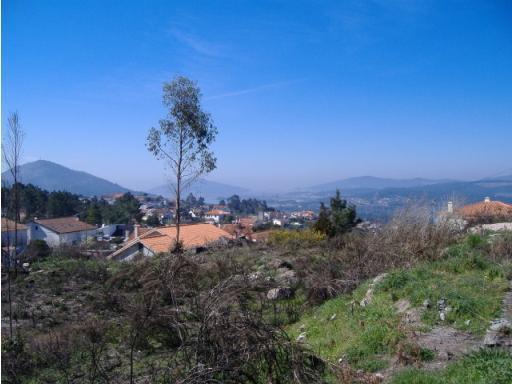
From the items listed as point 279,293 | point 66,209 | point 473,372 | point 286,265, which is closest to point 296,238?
point 286,265

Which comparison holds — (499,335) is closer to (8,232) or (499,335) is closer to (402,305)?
(402,305)

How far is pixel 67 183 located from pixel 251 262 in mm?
167834

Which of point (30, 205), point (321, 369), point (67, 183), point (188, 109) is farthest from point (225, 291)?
point (67, 183)

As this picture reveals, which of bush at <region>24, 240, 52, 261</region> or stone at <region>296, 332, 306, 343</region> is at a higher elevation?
stone at <region>296, 332, 306, 343</region>

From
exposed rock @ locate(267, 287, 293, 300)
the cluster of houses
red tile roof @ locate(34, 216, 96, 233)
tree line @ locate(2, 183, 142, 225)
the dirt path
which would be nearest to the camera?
the dirt path

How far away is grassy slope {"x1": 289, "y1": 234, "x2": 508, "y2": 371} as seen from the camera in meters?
5.23

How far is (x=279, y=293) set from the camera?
30.6 feet

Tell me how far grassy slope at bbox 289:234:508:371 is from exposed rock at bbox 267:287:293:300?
1.40m

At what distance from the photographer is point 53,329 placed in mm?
7621

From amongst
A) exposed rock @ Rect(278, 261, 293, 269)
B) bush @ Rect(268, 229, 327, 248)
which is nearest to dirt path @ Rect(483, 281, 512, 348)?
exposed rock @ Rect(278, 261, 293, 269)

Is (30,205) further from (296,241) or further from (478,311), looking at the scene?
(478,311)

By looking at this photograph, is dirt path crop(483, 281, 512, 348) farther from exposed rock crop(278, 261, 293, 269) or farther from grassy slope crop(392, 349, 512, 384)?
exposed rock crop(278, 261, 293, 269)

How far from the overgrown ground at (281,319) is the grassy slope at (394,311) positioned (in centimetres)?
2

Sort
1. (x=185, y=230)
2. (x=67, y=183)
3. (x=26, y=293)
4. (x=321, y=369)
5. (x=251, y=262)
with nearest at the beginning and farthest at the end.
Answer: (x=321, y=369) → (x=26, y=293) → (x=251, y=262) → (x=185, y=230) → (x=67, y=183)
